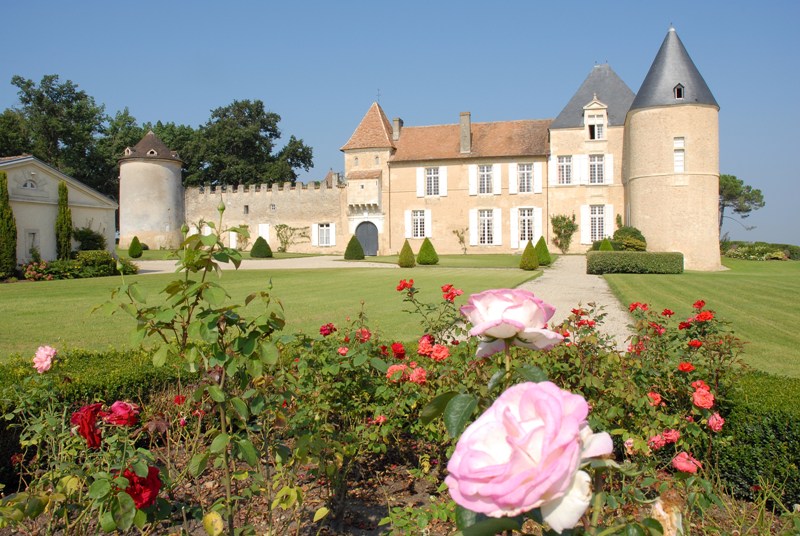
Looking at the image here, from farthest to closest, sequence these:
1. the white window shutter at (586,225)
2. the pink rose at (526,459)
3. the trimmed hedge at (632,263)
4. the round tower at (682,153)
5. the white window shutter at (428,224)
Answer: the white window shutter at (428,224) < the white window shutter at (586,225) < the round tower at (682,153) < the trimmed hedge at (632,263) < the pink rose at (526,459)

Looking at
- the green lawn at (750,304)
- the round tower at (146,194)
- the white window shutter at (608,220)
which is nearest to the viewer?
the green lawn at (750,304)

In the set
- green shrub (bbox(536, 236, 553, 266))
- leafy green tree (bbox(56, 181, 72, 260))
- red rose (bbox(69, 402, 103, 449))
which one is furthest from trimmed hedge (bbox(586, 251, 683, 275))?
red rose (bbox(69, 402, 103, 449))

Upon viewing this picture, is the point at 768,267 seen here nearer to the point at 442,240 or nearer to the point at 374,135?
the point at 442,240

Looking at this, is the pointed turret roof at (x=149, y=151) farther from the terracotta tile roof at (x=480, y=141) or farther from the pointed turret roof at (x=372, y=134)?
the terracotta tile roof at (x=480, y=141)

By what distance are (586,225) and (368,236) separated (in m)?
10.8

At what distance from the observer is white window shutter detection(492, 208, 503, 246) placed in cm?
3019

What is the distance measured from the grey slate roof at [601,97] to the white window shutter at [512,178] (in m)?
2.58

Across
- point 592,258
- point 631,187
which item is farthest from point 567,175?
point 592,258

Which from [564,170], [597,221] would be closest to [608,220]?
[597,221]

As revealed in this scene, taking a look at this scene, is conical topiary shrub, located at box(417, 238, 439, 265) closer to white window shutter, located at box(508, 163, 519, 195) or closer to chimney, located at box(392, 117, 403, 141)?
white window shutter, located at box(508, 163, 519, 195)

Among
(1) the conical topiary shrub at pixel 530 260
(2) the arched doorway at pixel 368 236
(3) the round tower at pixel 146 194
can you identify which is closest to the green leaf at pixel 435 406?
(1) the conical topiary shrub at pixel 530 260

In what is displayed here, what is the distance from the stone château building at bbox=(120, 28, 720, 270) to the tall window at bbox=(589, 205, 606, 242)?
0.05m

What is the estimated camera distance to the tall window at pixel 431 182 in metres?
31.0

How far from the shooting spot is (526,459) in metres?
0.78
